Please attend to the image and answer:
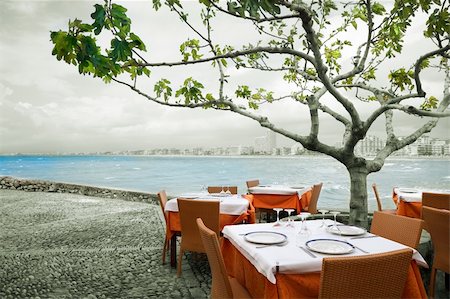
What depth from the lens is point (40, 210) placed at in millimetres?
8266

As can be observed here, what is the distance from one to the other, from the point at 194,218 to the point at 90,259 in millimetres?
1889

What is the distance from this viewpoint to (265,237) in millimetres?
2354

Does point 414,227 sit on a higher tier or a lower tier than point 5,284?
higher

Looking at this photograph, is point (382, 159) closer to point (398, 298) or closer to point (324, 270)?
point (398, 298)

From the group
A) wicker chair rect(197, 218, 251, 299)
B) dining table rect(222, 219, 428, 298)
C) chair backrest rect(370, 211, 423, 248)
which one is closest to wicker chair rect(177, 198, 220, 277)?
dining table rect(222, 219, 428, 298)

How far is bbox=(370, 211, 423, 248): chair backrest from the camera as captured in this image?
7.97 ft

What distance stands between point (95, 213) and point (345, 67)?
22.0 ft

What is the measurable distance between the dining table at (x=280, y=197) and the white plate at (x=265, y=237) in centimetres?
320

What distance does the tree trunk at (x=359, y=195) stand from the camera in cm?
388

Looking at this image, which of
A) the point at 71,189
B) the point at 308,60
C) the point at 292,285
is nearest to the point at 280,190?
the point at 308,60

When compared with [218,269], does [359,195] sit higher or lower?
higher

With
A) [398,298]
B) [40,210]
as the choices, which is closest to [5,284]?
[398,298]

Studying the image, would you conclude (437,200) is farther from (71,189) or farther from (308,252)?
(71,189)

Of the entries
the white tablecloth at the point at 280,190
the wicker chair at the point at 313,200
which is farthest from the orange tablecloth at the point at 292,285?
the wicker chair at the point at 313,200
